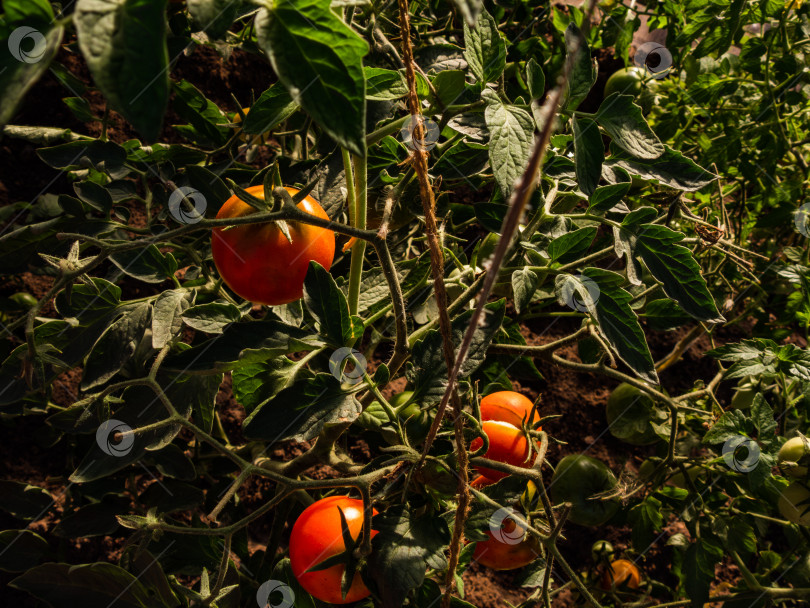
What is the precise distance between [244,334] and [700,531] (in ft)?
2.33

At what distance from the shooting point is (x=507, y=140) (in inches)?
18.4

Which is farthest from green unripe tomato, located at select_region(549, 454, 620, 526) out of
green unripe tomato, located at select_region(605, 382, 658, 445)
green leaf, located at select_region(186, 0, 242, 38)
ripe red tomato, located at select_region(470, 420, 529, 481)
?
green leaf, located at select_region(186, 0, 242, 38)

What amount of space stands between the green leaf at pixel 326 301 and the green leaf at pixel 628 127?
28 centimetres

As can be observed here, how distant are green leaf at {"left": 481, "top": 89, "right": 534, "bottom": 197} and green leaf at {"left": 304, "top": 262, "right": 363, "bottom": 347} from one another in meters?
0.17

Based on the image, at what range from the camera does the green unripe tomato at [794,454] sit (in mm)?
773

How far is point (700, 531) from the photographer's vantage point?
0.83 m

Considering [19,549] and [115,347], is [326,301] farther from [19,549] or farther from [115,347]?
[19,549]

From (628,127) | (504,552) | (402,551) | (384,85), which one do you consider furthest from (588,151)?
(504,552)

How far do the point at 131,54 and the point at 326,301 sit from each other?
0.97 feet

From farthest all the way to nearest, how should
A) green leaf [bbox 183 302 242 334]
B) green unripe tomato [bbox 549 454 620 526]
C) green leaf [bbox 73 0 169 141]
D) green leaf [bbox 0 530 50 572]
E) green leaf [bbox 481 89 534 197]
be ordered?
1. green unripe tomato [bbox 549 454 620 526]
2. green leaf [bbox 0 530 50 572]
3. green leaf [bbox 183 302 242 334]
4. green leaf [bbox 481 89 534 197]
5. green leaf [bbox 73 0 169 141]

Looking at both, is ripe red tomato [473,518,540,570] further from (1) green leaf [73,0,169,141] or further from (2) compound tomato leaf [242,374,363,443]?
(1) green leaf [73,0,169,141]

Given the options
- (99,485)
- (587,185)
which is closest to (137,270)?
(99,485)

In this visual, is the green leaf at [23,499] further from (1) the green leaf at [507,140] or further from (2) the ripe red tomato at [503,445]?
(1) the green leaf at [507,140]

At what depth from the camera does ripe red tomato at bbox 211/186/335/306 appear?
1.82 feet
